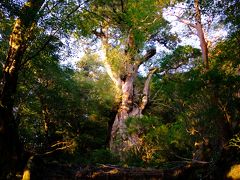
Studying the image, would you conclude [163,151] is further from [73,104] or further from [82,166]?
[73,104]

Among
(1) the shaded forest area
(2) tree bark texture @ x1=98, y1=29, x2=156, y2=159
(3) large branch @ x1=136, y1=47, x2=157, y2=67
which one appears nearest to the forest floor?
(1) the shaded forest area

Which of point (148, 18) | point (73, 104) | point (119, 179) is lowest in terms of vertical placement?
point (119, 179)

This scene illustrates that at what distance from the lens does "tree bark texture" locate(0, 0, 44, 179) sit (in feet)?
28.4

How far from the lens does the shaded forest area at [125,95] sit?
7.75m

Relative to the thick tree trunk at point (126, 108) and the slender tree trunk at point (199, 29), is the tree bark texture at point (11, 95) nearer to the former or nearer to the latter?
the slender tree trunk at point (199, 29)

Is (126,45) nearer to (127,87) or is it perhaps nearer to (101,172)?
(127,87)

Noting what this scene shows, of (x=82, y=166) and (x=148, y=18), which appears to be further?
(x=148, y=18)

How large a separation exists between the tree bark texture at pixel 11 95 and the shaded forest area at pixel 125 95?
0.09ft

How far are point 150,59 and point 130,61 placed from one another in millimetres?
1889

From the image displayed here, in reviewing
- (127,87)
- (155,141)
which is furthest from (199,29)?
(127,87)

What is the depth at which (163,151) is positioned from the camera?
10.3m

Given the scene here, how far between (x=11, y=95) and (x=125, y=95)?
8.13 m

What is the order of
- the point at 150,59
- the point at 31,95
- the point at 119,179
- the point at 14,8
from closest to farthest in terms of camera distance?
the point at 14,8 < the point at 119,179 < the point at 31,95 < the point at 150,59

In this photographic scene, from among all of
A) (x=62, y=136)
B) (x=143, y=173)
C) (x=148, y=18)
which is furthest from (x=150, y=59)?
(x=143, y=173)
